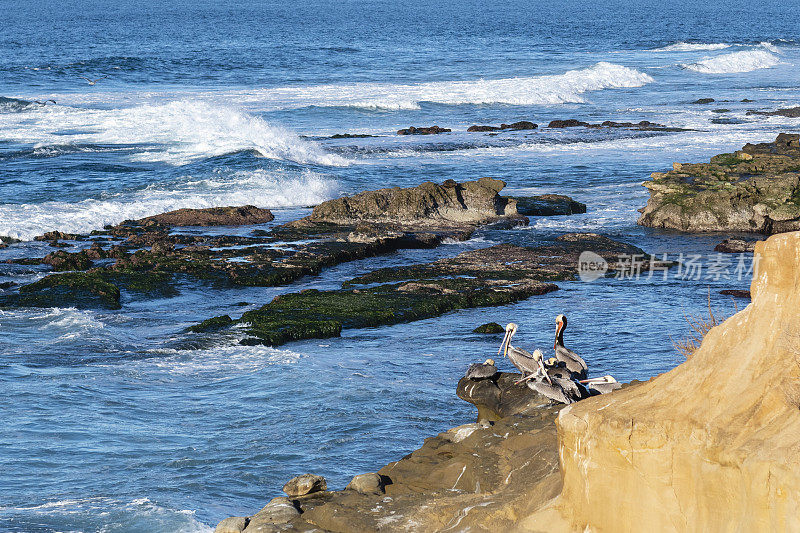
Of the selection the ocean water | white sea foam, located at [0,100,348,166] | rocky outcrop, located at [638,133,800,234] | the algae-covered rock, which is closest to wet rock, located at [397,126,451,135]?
the ocean water

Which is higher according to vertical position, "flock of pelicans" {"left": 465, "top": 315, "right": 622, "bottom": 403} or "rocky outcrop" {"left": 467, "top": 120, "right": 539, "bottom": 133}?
"rocky outcrop" {"left": 467, "top": 120, "right": 539, "bottom": 133}

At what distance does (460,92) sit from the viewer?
2290 inches

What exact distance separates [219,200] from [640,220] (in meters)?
12.8

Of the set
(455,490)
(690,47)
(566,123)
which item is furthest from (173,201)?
(690,47)

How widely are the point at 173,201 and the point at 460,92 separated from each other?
107ft

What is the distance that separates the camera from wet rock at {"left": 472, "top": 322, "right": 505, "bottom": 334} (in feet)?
53.8

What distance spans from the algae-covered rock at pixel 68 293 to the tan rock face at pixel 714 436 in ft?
43.7

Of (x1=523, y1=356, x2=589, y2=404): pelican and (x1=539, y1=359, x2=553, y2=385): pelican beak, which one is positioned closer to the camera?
(x1=523, y1=356, x2=589, y2=404): pelican

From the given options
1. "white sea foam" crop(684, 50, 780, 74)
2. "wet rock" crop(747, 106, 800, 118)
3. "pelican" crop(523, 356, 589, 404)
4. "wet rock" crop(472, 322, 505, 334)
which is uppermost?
"white sea foam" crop(684, 50, 780, 74)

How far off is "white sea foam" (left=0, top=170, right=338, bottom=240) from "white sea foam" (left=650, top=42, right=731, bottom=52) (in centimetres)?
6567

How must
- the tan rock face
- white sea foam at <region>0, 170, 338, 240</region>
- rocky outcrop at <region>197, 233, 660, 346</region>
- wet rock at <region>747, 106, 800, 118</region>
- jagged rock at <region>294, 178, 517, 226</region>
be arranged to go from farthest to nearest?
1. wet rock at <region>747, 106, 800, 118</region>
2. white sea foam at <region>0, 170, 338, 240</region>
3. jagged rock at <region>294, 178, 517, 226</region>
4. rocky outcrop at <region>197, 233, 660, 346</region>
5. the tan rock face

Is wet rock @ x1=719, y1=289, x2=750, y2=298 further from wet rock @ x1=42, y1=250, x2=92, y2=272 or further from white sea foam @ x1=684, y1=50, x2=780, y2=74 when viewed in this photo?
white sea foam @ x1=684, y1=50, x2=780, y2=74

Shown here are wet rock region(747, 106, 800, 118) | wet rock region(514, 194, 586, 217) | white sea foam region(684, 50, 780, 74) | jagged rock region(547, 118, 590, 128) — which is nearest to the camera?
wet rock region(514, 194, 586, 217)

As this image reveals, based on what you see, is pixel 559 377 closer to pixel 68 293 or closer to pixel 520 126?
pixel 68 293
